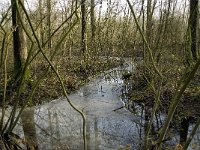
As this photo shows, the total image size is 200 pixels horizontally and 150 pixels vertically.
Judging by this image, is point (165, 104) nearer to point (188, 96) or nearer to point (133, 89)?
point (188, 96)

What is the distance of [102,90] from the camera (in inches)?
479


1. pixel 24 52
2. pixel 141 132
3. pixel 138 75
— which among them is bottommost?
pixel 141 132

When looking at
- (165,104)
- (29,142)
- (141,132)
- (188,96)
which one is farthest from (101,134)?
(188,96)

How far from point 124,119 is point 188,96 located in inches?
85.8

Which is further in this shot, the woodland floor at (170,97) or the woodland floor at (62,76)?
the woodland floor at (62,76)

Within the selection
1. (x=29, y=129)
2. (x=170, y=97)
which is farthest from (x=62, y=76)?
(x=29, y=129)

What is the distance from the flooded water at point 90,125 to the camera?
6.52 m

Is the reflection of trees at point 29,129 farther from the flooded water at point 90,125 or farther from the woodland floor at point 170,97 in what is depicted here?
the woodland floor at point 170,97

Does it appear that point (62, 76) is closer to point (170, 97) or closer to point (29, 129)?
point (170, 97)

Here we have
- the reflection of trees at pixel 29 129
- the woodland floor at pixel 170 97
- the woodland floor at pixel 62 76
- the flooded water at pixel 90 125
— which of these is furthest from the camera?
the woodland floor at pixel 62 76

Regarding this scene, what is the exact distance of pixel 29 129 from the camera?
743 centimetres

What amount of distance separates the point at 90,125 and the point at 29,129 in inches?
56.5

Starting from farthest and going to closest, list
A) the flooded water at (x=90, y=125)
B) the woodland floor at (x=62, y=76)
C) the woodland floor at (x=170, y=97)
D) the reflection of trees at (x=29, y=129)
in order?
the woodland floor at (x=62, y=76) < the woodland floor at (x=170, y=97) < the flooded water at (x=90, y=125) < the reflection of trees at (x=29, y=129)

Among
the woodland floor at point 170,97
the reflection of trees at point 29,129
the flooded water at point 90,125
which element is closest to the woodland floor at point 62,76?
the flooded water at point 90,125
